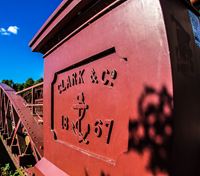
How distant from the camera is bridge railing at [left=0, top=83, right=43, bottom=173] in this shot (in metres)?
3.93

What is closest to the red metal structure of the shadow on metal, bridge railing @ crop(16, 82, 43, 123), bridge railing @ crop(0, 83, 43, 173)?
the shadow on metal

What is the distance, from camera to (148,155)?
4.15ft

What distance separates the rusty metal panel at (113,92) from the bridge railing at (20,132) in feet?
4.75

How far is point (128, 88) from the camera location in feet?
4.74

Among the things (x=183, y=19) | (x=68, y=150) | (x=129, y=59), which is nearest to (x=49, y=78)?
(x=68, y=150)

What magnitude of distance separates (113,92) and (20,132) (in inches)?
174

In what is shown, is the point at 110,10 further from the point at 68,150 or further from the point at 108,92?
the point at 68,150

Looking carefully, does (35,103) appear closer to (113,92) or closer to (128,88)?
(113,92)

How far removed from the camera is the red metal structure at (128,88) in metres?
1.19

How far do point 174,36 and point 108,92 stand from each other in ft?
1.98

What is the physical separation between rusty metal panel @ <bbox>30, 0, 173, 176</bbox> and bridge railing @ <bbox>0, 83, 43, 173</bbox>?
1447 millimetres

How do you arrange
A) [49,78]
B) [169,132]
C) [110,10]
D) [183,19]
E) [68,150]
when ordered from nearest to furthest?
[169,132] < [183,19] < [110,10] < [68,150] < [49,78]

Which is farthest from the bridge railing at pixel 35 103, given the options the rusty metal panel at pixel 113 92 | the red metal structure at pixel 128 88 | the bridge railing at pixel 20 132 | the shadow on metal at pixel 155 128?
the shadow on metal at pixel 155 128

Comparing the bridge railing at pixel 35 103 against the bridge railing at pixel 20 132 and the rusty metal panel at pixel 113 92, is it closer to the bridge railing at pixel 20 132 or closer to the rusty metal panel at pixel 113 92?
the bridge railing at pixel 20 132
